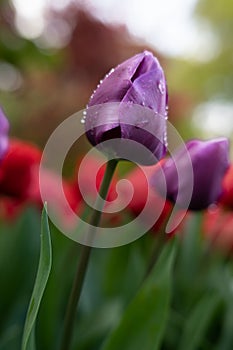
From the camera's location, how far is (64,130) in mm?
418

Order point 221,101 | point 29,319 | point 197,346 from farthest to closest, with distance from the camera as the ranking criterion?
point 221,101 → point 197,346 → point 29,319

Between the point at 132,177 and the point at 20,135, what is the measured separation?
2935 millimetres

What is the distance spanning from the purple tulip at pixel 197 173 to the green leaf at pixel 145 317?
43mm

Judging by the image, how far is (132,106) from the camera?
38 cm

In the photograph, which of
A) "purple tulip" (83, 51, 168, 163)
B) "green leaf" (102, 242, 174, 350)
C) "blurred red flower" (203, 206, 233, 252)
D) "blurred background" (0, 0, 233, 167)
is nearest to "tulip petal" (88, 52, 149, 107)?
"purple tulip" (83, 51, 168, 163)

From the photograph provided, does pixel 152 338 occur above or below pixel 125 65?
below

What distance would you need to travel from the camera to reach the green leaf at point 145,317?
495 mm

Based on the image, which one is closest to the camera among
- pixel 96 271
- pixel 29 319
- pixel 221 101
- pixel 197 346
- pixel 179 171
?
pixel 29 319

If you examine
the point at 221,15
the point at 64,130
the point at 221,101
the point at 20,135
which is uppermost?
the point at 221,15

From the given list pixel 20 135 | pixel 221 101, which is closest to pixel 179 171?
pixel 20 135

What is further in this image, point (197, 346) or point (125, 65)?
point (197, 346)

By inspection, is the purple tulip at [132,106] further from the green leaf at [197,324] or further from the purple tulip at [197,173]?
the green leaf at [197,324]

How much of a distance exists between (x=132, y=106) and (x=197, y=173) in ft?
0.41

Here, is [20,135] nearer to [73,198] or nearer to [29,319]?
[73,198]
